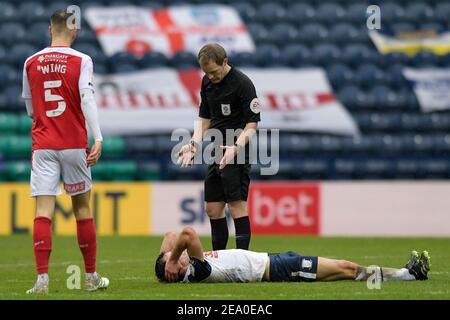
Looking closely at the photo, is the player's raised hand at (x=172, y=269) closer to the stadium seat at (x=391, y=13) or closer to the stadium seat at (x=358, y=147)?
the stadium seat at (x=358, y=147)

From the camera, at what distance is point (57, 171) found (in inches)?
298

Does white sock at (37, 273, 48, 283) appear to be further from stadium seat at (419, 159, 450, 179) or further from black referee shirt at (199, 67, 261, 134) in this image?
stadium seat at (419, 159, 450, 179)

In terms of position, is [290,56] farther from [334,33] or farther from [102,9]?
[102,9]

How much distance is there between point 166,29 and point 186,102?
2246 mm

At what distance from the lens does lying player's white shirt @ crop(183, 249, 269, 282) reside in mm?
8016

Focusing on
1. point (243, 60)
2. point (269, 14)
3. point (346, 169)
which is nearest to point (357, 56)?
point (269, 14)

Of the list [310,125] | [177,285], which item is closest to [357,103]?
[310,125]

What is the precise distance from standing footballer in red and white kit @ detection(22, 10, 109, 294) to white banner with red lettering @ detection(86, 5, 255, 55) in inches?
481

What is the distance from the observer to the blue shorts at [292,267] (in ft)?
26.2

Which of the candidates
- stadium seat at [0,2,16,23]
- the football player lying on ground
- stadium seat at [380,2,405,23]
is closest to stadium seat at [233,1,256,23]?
stadium seat at [380,2,405,23]

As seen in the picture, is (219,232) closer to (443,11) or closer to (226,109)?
(226,109)

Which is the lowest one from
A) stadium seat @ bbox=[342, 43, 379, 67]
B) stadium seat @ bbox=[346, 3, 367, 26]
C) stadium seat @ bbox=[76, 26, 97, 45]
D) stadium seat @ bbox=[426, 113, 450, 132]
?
stadium seat @ bbox=[426, 113, 450, 132]

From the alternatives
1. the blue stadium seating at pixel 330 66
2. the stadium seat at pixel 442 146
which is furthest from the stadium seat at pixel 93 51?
the stadium seat at pixel 442 146

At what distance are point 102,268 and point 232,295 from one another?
10.6 feet
